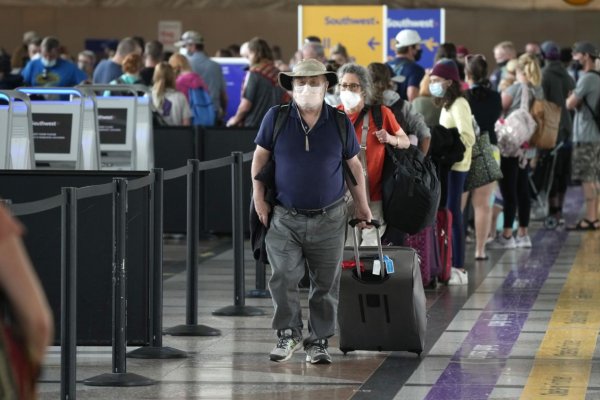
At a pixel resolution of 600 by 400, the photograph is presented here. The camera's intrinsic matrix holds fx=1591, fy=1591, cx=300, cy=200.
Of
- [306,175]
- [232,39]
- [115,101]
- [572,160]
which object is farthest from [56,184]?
[232,39]

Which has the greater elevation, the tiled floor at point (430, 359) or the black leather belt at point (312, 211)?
the black leather belt at point (312, 211)

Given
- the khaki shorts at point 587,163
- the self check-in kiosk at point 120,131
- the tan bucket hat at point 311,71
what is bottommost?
the khaki shorts at point 587,163

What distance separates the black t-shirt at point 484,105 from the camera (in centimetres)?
1455

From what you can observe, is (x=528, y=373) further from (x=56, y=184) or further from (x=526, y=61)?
(x=526, y=61)

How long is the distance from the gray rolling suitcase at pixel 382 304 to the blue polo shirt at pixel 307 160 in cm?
35

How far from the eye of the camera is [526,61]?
676 inches

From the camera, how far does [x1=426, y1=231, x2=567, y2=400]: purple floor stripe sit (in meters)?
8.79

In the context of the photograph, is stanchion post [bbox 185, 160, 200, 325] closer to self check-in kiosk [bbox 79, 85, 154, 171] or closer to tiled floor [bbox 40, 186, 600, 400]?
tiled floor [bbox 40, 186, 600, 400]

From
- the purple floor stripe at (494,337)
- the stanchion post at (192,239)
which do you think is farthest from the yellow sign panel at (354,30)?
the stanchion post at (192,239)

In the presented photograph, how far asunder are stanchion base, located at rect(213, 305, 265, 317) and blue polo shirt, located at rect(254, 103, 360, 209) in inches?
105

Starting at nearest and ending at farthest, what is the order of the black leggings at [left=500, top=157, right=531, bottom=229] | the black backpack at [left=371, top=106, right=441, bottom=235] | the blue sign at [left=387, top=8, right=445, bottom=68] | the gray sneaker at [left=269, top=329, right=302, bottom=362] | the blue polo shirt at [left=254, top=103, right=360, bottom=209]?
the blue polo shirt at [left=254, top=103, right=360, bottom=209]
the gray sneaker at [left=269, top=329, right=302, bottom=362]
the black backpack at [left=371, top=106, right=441, bottom=235]
the black leggings at [left=500, top=157, right=531, bottom=229]
the blue sign at [left=387, top=8, right=445, bottom=68]

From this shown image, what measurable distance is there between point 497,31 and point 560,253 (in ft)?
64.2

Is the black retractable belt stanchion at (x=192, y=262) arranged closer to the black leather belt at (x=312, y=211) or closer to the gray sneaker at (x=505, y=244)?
the black leather belt at (x=312, y=211)

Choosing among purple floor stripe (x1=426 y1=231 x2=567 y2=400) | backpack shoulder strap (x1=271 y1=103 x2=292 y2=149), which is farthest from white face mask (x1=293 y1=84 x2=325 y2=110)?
purple floor stripe (x1=426 y1=231 x2=567 y2=400)
